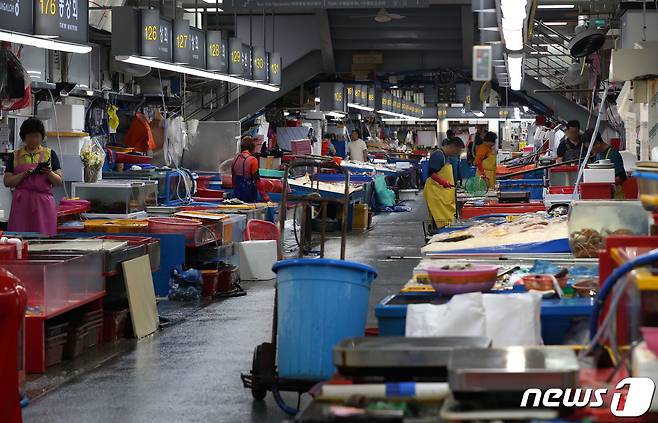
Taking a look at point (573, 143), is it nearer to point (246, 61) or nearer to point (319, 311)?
point (246, 61)

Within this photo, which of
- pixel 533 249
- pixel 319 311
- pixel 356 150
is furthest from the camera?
pixel 356 150

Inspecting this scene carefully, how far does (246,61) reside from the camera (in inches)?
782

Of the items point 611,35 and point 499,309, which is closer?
point 499,309

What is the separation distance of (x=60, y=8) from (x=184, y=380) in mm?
4477

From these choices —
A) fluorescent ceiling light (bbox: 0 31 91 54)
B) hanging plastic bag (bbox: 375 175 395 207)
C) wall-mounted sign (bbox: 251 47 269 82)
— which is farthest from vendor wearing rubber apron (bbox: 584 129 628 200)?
hanging plastic bag (bbox: 375 175 395 207)

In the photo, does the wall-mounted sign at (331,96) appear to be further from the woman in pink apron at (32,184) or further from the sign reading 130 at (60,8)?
the sign reading 130 at (60,8)

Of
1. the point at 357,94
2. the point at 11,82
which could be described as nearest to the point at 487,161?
the point at 357,94

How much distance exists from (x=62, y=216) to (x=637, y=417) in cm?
1103

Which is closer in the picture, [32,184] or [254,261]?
[32,184]

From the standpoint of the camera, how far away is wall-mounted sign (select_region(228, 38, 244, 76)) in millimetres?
18672

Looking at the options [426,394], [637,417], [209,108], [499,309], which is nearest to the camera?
[637,417]

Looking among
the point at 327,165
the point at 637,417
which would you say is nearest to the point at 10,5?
the point at 327,165

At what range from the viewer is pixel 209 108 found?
90.8ft

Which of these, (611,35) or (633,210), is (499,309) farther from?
(611,35)
